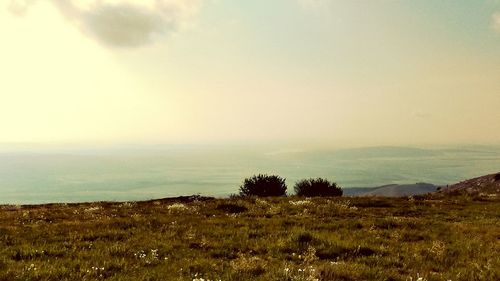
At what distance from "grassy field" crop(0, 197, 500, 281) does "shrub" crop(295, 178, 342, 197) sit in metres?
24.5

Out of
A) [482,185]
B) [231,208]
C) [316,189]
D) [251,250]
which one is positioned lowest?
[482,185]

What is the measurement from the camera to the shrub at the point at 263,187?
44.6m

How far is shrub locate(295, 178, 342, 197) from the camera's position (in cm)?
4575

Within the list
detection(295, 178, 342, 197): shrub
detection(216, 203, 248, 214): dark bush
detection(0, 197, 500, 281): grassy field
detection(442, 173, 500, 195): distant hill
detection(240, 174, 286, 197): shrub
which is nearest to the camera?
detection(0, 197, 500, 281): grassy field

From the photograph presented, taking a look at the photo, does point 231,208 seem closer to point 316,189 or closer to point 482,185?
point 316,189

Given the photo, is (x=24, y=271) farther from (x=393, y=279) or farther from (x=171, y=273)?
(x=393, y=279)

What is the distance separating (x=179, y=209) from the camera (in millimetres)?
25484

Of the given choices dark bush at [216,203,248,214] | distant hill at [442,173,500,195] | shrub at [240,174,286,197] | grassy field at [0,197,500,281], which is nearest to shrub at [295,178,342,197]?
shrub at [240,174,286,197]

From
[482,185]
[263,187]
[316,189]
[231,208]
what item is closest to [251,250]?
[231,208]

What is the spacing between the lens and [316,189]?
45.9 m

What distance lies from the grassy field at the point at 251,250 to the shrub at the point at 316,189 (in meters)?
24.5

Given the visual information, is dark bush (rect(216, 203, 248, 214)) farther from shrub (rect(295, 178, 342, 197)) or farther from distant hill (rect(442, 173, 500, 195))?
distant hill (rect(442, 173, 500, 195))

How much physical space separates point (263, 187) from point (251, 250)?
31598 millimetres

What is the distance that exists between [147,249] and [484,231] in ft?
42.0
